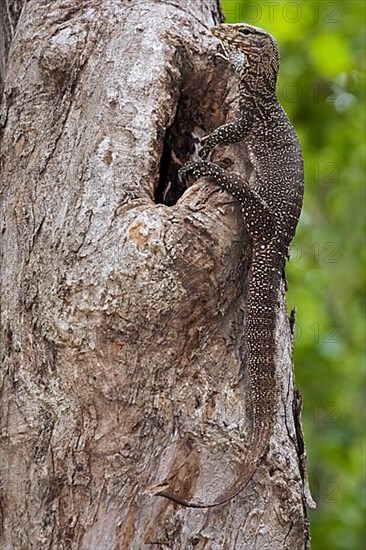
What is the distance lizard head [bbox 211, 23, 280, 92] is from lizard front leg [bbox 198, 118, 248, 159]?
→ 12.2 inches

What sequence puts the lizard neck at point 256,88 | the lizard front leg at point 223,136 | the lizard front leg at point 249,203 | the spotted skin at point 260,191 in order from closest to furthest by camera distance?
the spotted skin at point 260,191
the lizard front leg at point 249,203
the lizard front leg at point 223,136
the lizard neck at point 256,88

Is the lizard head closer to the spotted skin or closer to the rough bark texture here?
the spotted skin

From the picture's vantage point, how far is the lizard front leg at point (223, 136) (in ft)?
11.4

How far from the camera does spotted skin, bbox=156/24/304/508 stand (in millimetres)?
3107

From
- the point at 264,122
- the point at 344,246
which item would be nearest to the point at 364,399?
the point at 344,246

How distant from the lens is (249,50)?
150 inches

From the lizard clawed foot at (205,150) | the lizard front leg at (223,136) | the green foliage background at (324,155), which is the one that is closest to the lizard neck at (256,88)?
the lizard front leg at (223,136)

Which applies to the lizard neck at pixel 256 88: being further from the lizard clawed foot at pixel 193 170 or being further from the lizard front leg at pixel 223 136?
the lizard clawed foot at pixel 193 170

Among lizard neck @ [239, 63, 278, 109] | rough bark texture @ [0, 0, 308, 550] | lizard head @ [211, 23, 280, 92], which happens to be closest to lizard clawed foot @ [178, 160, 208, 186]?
rough bark texture @ [0, 0, 308, 550]

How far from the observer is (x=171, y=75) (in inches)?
137

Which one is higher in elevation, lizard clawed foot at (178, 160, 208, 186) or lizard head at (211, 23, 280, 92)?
lizard head at (211, 23, 280, 92)

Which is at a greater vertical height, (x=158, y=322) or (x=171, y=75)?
(x=171, y=75)

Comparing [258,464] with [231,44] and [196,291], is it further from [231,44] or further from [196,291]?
[231,44]

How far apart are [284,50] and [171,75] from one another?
351 cm
